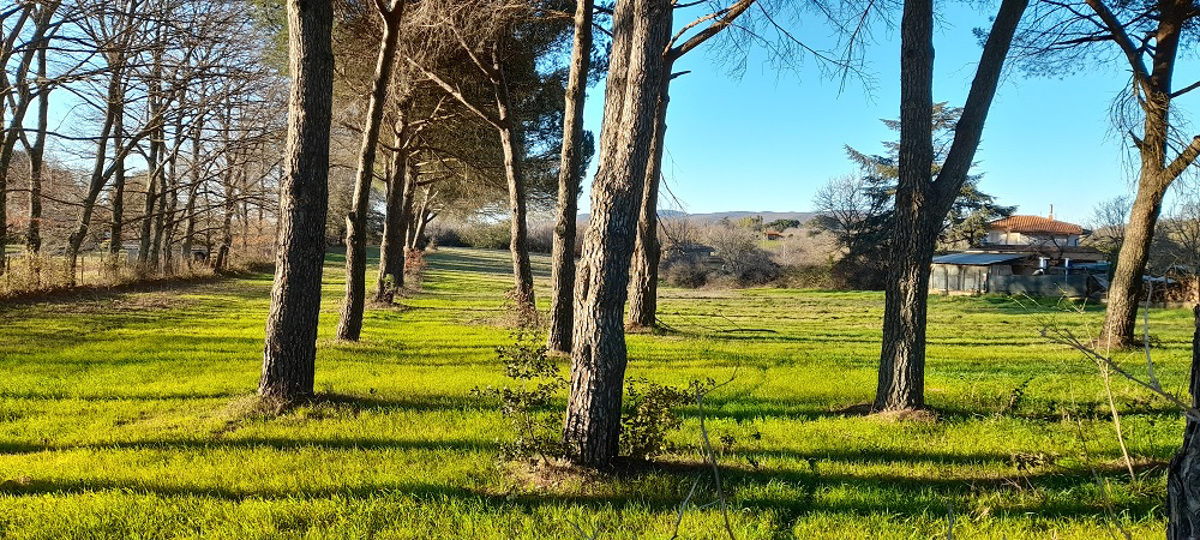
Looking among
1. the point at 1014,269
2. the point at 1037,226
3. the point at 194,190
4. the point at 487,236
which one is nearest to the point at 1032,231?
the point at 1037,226

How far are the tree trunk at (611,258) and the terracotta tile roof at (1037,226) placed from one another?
196 feet

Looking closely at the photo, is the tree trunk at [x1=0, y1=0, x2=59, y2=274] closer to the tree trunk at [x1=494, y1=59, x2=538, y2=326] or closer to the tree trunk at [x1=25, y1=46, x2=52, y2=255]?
the tree trunk at [x1=25, y1=46, x2=52, y2=255]

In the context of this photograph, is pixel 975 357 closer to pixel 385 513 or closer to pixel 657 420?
pixel 657 420

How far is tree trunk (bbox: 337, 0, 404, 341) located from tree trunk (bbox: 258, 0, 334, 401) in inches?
114

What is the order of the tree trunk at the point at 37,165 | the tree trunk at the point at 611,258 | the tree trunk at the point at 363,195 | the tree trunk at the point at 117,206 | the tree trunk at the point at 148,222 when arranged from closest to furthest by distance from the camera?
the tree trunk at the point at 611,258 < the tree trunk at the point at 363,195 < the tree trunk at the point at 37,165 < the tree trunk at the point at 117,206 < the tree trunk at the point at 148,222

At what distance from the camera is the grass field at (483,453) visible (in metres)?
3.25

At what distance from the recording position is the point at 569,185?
9016mm

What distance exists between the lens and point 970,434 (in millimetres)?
5133

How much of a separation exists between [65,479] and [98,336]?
705 cm

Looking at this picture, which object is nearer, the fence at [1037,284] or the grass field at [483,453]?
the grass field at [483,453]

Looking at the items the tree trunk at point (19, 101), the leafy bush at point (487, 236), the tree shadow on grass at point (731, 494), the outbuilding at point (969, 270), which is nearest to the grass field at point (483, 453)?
the tree shadow on grass at point (731, 494)

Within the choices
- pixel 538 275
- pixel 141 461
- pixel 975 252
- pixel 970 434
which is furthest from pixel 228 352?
pixel 975 252

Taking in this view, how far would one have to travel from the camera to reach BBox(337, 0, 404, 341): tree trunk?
8.45m

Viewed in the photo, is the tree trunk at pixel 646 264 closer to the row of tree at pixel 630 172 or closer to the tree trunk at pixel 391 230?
the row of tree at pixel 630 172
